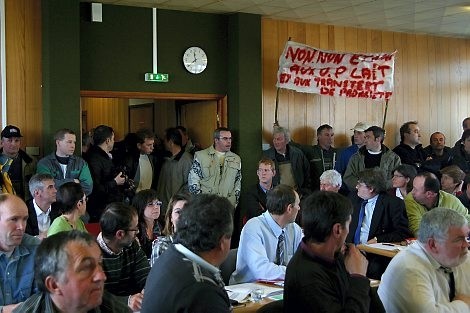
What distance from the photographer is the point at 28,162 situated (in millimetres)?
5918

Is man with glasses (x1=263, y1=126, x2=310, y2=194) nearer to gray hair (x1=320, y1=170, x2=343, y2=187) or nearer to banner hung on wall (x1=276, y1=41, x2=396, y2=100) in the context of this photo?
banner hung on wall (x1=276, y1=41, x2=396, y2=100)

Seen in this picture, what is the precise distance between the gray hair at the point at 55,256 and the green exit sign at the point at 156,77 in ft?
16.0

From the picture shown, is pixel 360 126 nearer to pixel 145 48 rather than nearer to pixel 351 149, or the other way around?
pixel 351 149

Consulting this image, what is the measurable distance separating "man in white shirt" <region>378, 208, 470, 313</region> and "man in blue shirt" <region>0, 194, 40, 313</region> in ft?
5.67

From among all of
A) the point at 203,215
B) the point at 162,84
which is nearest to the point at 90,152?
the point at 162,84

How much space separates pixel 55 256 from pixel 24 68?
460 centimetres

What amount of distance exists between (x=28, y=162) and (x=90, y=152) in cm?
61

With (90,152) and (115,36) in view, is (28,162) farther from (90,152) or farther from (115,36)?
(115,36)

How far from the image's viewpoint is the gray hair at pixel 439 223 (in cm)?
278

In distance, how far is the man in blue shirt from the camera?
289 cm

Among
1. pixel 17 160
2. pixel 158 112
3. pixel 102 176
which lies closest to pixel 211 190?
pixel 102 176

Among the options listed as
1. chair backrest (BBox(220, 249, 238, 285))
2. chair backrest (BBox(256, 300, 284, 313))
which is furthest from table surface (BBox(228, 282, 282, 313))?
chair backrest (BBox(220, 249, 238, 285))

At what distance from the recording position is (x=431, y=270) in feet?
9.10

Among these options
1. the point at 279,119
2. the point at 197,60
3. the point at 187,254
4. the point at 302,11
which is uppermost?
the point at 302,11
